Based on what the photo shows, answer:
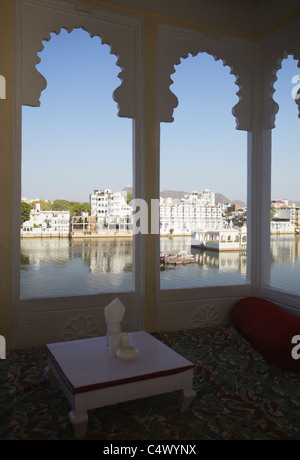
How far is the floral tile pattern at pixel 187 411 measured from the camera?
1.82 meters

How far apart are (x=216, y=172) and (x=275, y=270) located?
1185 millimetres

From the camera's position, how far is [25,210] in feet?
10.4

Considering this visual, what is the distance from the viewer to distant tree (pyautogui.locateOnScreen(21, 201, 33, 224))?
3160 mm

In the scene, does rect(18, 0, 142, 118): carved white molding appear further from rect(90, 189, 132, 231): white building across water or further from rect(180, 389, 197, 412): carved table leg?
rect(180, 389, 197, 412): carved table leg

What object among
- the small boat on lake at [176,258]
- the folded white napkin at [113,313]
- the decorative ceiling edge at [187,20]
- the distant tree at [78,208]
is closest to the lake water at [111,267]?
the small boat on lake at [176,258]

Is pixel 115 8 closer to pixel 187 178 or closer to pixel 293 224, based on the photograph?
pixel 187 178

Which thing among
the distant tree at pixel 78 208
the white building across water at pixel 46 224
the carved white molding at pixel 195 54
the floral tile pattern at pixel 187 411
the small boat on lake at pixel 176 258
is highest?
the carved white molding at pixel 195 54

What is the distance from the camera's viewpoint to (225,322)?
3.70 metres

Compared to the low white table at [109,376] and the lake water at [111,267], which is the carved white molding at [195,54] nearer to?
the lake water at [111,267]

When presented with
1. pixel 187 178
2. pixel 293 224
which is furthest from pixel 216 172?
pixel 293 224

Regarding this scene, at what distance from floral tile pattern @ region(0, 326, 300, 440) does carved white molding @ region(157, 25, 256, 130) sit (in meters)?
2.25

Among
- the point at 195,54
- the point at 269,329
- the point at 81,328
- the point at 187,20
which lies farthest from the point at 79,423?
the point at 187,20

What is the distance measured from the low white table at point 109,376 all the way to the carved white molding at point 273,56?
8.66 ft

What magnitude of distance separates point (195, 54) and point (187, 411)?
10.1 feet
